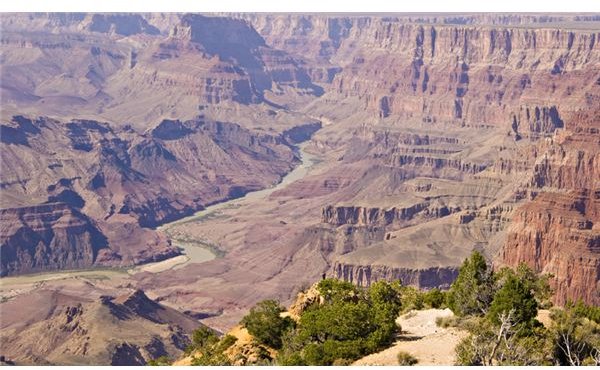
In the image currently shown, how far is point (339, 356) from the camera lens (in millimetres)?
51750

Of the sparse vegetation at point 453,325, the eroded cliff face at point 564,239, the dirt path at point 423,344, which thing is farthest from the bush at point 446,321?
the eroded cliff face at point 564,239

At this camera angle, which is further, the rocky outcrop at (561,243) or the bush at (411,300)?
the rocky outcrop at (561,243)

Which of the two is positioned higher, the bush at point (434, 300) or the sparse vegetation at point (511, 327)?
the sparse vegetation at point (511, 327)

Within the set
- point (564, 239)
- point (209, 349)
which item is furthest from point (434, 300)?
point (564, 239)

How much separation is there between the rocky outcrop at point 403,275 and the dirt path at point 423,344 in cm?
9816

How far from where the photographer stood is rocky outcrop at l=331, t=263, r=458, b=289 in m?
160

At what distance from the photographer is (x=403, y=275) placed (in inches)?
6378

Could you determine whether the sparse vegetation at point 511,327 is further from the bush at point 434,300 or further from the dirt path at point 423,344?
the bush at point 434,300

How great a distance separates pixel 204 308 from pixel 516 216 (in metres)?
48.2

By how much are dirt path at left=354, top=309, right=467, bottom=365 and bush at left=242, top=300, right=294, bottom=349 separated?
252 inches

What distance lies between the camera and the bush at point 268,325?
58656mm


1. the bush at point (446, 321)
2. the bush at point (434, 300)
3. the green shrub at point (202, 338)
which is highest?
the bush at point (446, 321)

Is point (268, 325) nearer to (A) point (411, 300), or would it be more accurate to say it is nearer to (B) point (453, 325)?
(B) point (453, 325)

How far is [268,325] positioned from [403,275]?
105 metres
